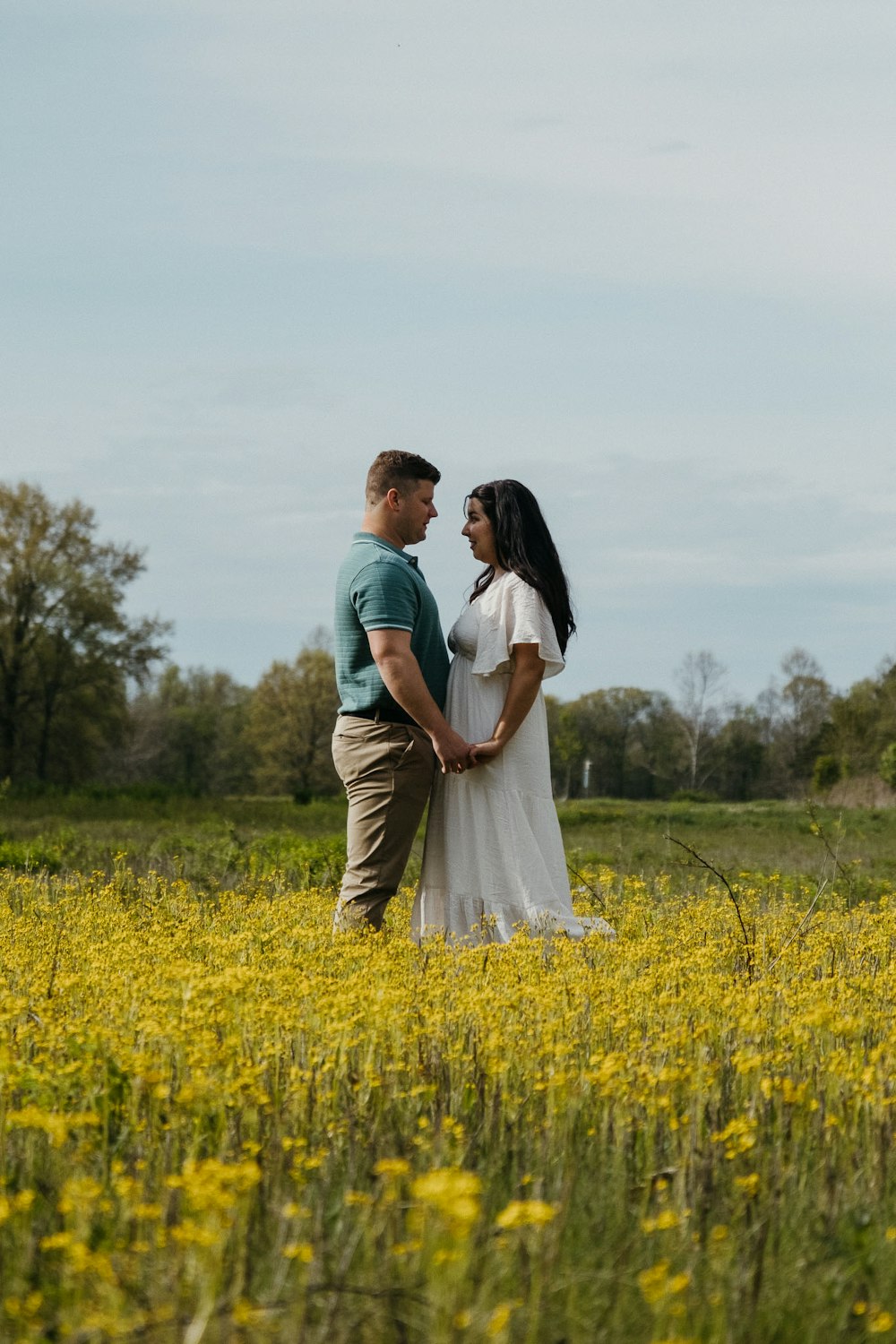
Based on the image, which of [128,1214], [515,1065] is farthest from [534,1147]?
[128,1214]

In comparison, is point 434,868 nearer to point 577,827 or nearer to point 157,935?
point 157,935

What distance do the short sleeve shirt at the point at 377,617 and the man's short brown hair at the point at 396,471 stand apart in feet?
0.83

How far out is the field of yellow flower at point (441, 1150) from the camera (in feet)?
7.64

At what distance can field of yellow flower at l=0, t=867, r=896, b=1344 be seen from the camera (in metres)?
2.33

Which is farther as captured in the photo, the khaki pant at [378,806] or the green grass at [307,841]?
the green grass at [307,841]

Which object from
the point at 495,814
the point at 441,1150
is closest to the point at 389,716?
the point at 495,814

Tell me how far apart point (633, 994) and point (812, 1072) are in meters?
0.83

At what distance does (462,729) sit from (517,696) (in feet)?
1.32

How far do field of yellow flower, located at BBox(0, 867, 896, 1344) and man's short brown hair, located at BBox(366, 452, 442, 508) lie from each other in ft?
7.76

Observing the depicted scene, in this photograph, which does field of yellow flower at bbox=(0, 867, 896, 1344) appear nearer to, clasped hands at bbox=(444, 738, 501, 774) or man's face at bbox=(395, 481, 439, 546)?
clasped hands at bbox=(444, 738, 501, 774)

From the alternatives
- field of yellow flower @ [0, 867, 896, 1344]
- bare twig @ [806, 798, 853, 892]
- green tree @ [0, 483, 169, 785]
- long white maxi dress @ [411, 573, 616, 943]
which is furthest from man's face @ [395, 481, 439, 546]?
green tree @ [0, 483, 169, 785]

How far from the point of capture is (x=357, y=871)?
6758mm

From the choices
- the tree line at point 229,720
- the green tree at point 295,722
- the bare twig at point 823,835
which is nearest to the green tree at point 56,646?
the tree line at point 229,720

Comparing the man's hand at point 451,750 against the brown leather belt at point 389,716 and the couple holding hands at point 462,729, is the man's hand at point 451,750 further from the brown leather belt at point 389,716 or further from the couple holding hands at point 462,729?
the brown leather belt at point 389,716
